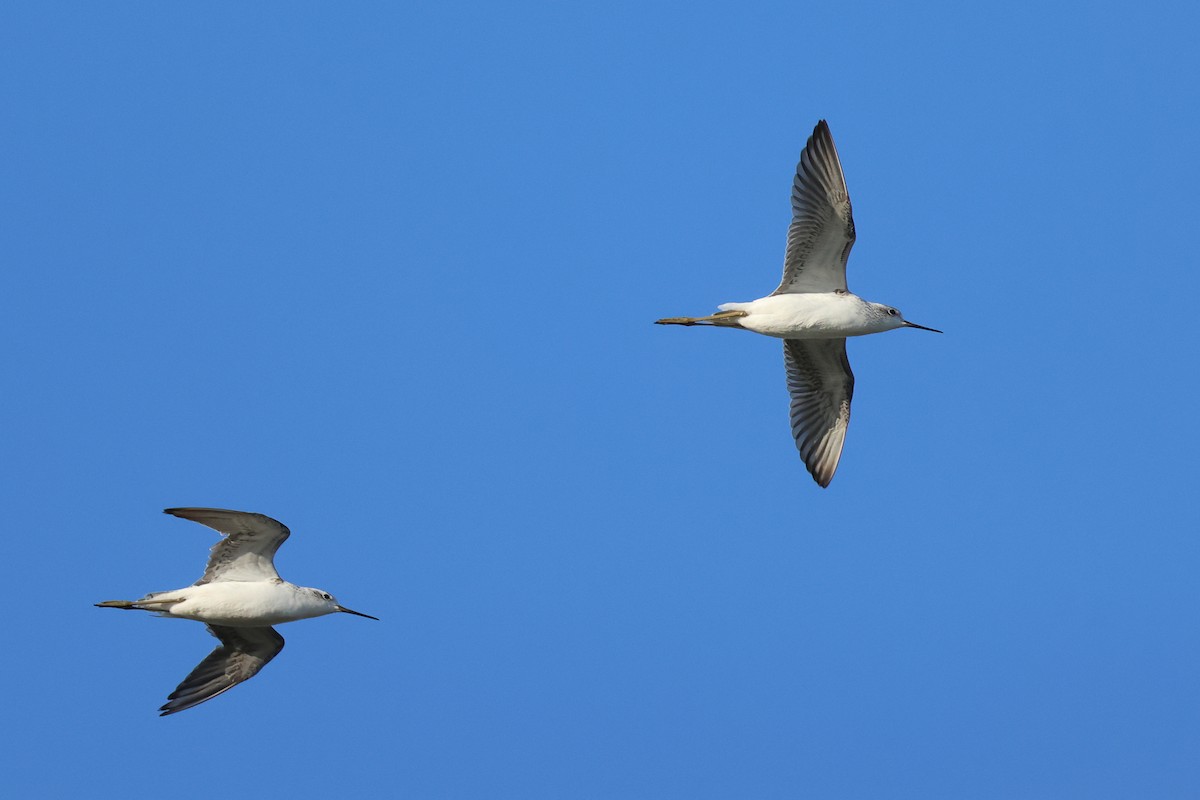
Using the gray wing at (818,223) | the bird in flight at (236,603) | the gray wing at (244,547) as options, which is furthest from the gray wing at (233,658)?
the gray wing at (818,223)

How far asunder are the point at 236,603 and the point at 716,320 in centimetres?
648

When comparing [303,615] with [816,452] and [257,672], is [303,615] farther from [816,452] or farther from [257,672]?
[816,452]

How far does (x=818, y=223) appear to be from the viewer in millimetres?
20703

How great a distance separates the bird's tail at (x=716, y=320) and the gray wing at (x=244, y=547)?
5.28 meters

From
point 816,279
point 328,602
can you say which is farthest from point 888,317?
point 328,602

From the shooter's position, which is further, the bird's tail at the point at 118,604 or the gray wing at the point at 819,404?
the gray wing at the point at 819,404

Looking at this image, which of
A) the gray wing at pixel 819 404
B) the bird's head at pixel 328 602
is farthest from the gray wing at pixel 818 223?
the bird's head at pixel 328 602

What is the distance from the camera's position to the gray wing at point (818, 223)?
67.6 feet

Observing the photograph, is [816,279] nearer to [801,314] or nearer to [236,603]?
[801,314]

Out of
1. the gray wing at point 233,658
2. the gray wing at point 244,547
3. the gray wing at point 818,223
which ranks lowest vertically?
the gray wing at point 233,658

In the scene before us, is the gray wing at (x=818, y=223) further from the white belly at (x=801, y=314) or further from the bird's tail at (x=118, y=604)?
the bird's tail at (x=118, y=604)

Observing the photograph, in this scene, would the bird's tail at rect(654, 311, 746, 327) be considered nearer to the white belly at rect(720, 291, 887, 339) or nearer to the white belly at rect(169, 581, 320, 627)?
the white belly at rect(720, 291, 887, 339)

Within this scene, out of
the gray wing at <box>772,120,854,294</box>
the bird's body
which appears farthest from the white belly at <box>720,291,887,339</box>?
the bird's body

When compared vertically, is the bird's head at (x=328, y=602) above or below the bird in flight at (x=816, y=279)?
below
